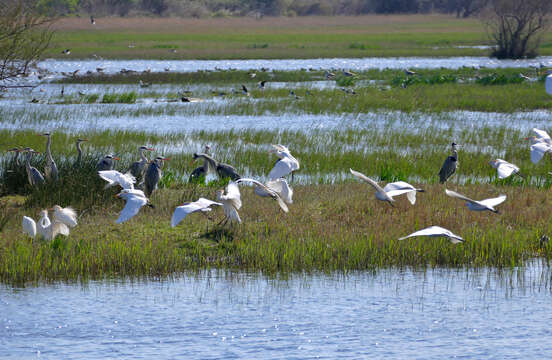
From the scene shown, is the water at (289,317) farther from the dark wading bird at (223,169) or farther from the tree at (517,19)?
the tree at (517,19)

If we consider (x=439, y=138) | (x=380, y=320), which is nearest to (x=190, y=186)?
(x=380, y=320)

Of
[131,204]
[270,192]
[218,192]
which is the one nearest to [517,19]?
[270,192]

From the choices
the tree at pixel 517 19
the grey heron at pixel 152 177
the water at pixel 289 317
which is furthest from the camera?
the tree at pixel 517 19

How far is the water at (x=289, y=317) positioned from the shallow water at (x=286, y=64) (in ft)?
125

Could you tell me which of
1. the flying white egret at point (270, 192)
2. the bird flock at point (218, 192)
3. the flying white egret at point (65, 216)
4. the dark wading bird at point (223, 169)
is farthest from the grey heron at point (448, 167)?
the flying white egret at point (65, 216)

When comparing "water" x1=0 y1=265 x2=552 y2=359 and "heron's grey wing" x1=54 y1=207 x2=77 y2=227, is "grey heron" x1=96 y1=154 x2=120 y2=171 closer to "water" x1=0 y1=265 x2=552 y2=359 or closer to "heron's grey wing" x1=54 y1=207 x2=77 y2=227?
"heron's grey wing" x1=54 y1=207 x2=77 y2=227

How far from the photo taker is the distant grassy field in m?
58.7

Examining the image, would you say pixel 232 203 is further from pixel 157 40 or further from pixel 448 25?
pixel 448 25

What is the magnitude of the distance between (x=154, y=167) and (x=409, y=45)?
185 ft

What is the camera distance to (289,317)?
344 inches

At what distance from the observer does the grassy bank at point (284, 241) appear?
33.5 ft

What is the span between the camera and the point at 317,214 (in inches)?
480

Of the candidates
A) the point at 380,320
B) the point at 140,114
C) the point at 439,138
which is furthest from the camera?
the point at 140,114

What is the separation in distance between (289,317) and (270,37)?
214 ft
